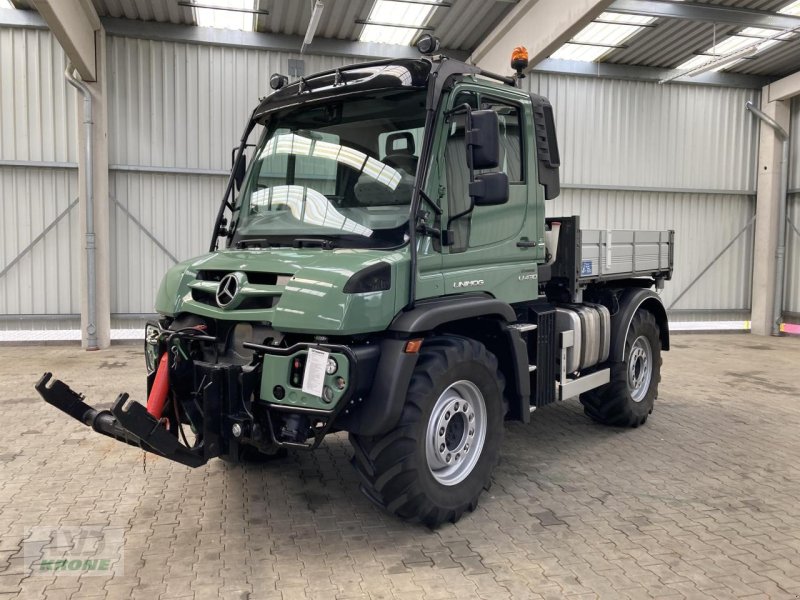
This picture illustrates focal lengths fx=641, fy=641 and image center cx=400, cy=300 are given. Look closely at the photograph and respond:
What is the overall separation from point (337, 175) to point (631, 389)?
Answer: 3651 mm

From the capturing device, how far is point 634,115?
12.8m

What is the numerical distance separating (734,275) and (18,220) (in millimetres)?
13530

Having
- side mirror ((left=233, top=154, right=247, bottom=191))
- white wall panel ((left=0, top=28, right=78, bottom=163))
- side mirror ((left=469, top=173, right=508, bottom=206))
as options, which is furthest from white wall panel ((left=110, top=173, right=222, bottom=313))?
side mirror ((left=469, top=173, right=508, bottom=206))

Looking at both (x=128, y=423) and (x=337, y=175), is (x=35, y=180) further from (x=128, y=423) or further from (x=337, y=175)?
(x=128, y=423)

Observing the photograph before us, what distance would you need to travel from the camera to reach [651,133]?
42.2 ft

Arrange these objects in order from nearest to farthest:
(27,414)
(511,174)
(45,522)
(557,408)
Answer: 1. (45,522)
2. (511,174)
3. (27,414)
4. (557,408)

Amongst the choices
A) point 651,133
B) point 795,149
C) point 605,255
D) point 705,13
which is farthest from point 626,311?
point 795,149

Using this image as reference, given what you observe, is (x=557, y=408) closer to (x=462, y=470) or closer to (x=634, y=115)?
(x=462, y=470)

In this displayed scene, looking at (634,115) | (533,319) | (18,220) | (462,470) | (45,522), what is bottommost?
(45,522)

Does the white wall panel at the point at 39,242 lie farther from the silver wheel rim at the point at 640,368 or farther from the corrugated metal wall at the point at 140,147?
the silver wheel rim at the point at 640,368

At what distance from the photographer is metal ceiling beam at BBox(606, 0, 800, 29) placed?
9.43 meters

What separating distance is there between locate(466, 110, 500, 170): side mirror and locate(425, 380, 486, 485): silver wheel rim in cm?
131

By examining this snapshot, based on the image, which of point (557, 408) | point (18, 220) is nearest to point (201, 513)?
A: point (557, 408)

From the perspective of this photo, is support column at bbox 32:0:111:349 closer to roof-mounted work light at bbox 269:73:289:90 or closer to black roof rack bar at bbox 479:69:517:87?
roof-mounted work light at bbox 269:73:289:90
